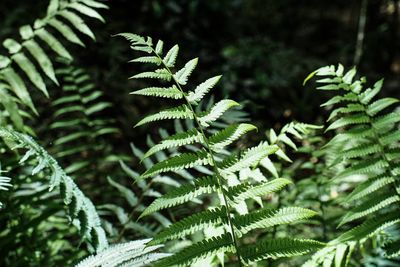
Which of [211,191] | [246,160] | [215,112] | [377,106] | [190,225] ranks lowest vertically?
[190,225]

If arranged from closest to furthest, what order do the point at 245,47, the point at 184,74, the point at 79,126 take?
the point at 184,74 → the point at 79,126 → the point at 245,47

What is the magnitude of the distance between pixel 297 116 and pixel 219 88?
985 mm

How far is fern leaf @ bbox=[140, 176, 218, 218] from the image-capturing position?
132 cm

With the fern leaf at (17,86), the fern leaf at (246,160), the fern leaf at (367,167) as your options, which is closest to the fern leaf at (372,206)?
the fern leaf at (367,167)

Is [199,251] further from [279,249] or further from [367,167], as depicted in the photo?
[367,167]

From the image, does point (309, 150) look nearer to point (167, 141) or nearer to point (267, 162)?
point (267, 162)

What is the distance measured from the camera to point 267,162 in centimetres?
179

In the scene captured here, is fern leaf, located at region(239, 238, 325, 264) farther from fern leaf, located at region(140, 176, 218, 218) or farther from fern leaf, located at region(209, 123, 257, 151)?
fern leaf, located at region(209, 123, 257, 151)

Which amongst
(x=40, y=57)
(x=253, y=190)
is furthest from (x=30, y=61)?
(x=253, y=190)

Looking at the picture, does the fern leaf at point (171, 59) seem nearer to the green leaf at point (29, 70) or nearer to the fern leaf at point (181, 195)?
the fern leaf at point (181, 195)

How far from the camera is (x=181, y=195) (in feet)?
4.36

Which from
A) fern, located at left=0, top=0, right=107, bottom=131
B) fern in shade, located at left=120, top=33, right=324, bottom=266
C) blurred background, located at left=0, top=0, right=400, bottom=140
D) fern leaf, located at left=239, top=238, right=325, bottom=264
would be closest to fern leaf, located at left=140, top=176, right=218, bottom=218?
fern in shade, located at left=120, top=33, right=324, bottom=266

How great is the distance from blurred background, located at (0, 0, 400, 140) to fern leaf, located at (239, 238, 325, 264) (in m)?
3.02

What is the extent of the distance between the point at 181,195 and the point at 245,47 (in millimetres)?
4389
